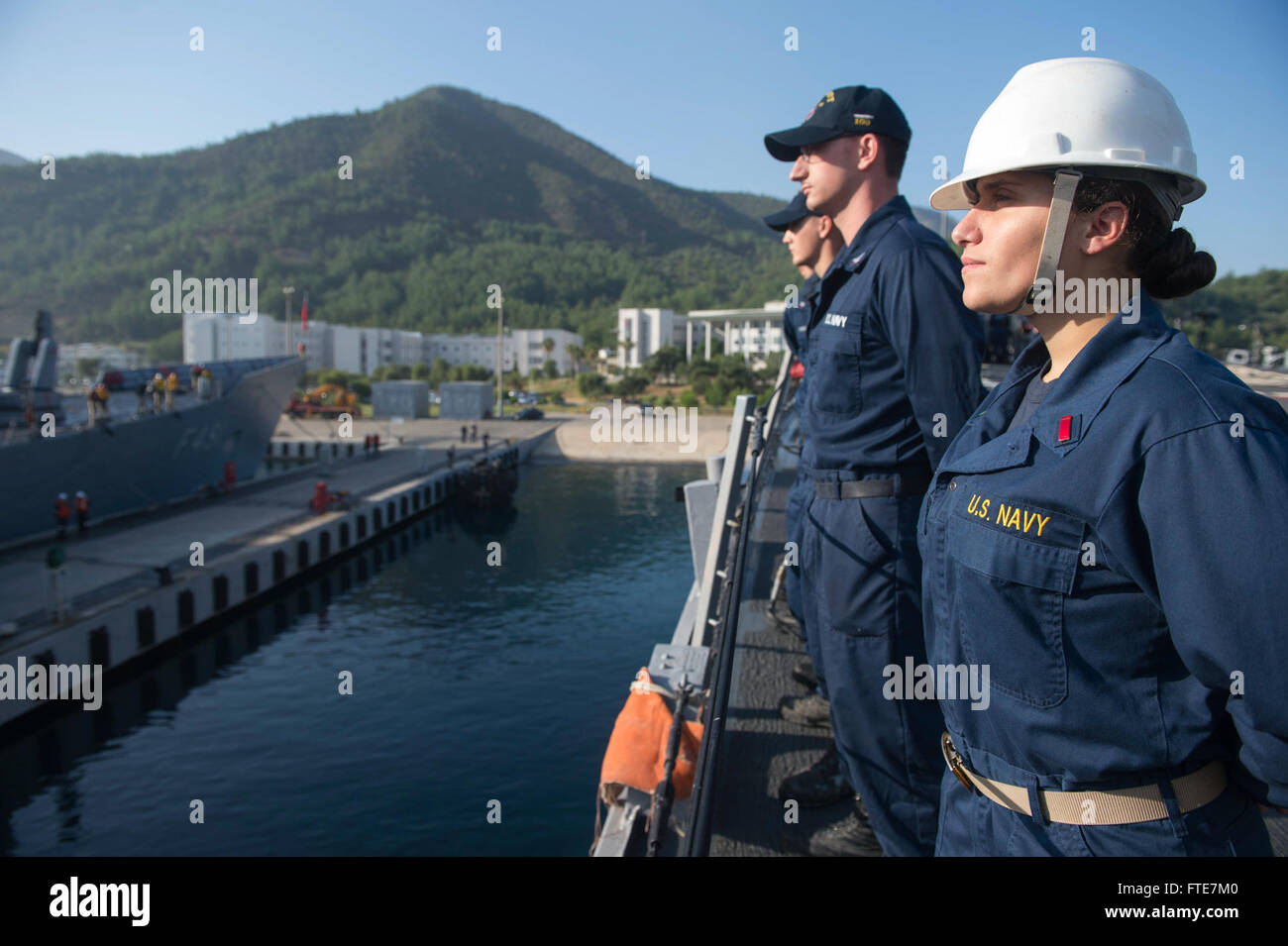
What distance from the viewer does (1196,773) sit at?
123 cm

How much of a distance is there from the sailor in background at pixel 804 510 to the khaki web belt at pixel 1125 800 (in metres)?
1.55

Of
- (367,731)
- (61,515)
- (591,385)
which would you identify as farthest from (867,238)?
(591,385)

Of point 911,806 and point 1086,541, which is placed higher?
point 1086,541

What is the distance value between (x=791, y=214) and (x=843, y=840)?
2.63 m

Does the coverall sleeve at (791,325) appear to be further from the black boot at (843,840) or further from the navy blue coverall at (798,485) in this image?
the black boot at (843,840)

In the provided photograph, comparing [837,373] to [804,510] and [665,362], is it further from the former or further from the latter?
[665,362]

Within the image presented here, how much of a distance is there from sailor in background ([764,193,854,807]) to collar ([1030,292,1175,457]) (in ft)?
5.25

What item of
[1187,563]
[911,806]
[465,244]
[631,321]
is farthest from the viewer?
[465,244]

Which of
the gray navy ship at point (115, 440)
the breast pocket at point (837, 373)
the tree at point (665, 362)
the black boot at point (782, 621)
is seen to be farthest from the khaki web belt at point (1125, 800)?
the tree at point (665, 362)
